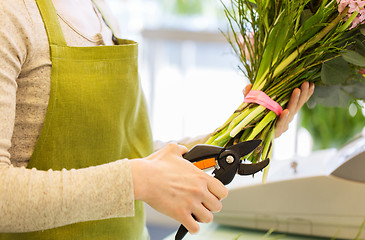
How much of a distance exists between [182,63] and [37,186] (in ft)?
7.86

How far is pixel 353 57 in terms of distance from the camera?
0.89m

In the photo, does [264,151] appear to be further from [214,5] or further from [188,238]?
[214,5]

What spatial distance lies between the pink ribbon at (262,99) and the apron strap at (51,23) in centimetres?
37

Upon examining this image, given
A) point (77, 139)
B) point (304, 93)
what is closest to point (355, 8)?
point (304, 93)

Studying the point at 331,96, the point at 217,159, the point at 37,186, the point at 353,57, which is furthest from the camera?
the point at 331,96

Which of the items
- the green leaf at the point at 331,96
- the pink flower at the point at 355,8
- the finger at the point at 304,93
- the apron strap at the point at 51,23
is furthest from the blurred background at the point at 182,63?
the apron strap at the point at 51,23

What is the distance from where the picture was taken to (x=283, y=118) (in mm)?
954

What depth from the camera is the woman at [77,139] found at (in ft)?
2.22

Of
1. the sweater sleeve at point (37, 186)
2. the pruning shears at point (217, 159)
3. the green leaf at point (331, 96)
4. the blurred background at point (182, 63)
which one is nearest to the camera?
the sweater sleeve at point (37, 186)

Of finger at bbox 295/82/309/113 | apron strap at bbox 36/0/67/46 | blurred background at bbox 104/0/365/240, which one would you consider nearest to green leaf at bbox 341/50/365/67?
finger at bbox 295/82/309/113

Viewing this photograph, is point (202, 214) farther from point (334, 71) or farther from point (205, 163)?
point (334, 71)

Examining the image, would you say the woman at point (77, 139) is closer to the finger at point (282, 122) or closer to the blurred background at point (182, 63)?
the finger at point (282, 122)

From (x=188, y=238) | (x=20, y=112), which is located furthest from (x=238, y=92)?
(x=20, y=112)

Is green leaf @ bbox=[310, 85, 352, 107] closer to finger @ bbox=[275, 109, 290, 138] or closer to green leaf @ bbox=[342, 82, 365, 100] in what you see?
green leaf @ bbox=[342, 82, 365, 100]
